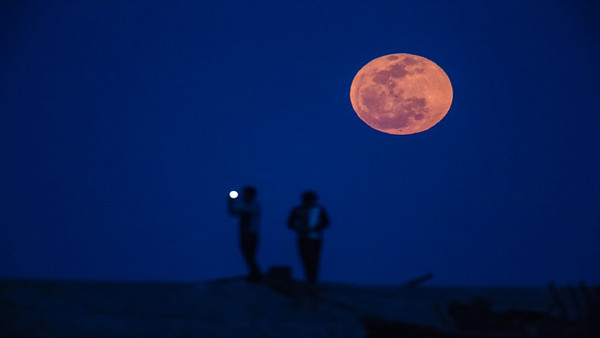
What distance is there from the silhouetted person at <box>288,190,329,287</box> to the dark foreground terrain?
437 millimetres

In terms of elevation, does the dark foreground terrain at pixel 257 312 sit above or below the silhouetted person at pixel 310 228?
below

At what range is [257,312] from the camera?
6.23 meters

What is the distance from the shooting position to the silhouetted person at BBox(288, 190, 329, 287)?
6883 millimetres

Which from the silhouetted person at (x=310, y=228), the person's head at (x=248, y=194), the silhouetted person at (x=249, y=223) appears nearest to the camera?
the silhouetted person at (x=310, y=228)

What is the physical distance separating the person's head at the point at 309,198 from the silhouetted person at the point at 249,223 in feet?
3.05

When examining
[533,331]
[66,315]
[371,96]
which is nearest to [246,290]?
[66,315]

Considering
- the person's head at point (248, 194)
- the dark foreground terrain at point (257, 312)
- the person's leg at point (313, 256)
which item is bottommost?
the dark foreground terrain at point (257, 312)

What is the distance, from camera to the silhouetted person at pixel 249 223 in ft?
24.4

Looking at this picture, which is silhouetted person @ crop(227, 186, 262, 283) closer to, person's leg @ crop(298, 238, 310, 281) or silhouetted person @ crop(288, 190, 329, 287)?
silhouetted person @ crop(288, 190, 329, 287)

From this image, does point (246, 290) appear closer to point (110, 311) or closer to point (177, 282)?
point (177, 282)

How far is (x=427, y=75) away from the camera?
1302cm

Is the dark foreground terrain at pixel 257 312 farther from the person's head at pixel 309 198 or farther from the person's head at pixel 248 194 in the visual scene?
the person's head at pixel 248 194

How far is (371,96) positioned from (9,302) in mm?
9661

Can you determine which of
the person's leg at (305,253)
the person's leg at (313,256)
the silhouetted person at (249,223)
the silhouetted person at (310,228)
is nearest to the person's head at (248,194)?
the silhouetted person at (249,223)
